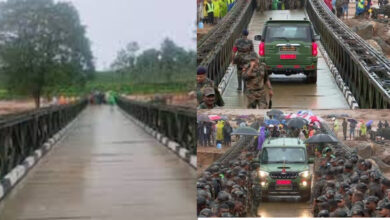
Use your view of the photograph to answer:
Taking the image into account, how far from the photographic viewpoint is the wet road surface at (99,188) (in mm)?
8445

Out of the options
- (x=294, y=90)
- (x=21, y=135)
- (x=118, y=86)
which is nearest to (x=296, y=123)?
(x=294, y=90)

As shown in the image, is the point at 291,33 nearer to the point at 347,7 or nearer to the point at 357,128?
the point at 347,7

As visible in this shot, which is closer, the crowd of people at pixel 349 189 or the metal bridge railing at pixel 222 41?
the crowd of people at pixel 349 189

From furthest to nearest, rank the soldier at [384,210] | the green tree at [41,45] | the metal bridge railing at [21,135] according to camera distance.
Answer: the metal bridge railing at [21,135], the soldier at [384,210], the green tree at [41,45]

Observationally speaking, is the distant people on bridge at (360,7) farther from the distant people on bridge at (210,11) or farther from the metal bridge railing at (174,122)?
the metal bridge railing at (174,122)

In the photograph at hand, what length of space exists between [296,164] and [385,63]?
1299 millimetres

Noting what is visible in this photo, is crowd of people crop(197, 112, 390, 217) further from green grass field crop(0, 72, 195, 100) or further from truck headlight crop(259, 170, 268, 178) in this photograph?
green grass field crop(0, 72, 195, 100)

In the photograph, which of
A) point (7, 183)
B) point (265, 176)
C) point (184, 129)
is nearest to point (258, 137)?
point (265, 176)

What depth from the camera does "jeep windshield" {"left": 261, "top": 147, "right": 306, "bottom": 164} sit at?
8.53 m

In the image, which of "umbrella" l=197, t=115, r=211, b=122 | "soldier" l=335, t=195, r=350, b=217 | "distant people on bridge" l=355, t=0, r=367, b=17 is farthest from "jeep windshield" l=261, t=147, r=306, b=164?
"distant people on bridge" l=355, t=0, r=367, b=17

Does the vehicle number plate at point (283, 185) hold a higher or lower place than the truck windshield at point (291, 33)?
lower

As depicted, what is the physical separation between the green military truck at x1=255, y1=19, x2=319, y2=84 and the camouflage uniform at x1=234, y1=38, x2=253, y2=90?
0.12 meters

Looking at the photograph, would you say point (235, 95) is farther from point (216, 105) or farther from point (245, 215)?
point (245, 215)

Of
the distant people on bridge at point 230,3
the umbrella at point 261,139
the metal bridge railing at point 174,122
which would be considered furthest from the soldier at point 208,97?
the metal bridge railing at point 174,122
